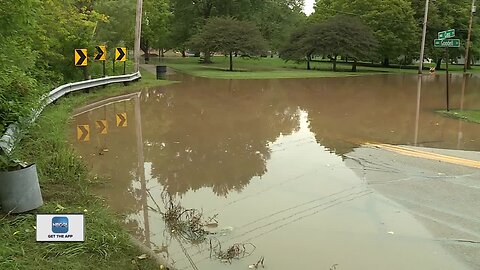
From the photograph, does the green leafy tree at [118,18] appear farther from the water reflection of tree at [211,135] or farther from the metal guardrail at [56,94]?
the water reflection of tree at [211,135]

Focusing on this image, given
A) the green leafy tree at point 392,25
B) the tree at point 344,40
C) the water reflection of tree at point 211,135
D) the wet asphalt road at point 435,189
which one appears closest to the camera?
the wet asphalt road at point 435,189

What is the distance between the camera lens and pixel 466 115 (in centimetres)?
1670

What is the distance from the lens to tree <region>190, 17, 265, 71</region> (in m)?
41.5

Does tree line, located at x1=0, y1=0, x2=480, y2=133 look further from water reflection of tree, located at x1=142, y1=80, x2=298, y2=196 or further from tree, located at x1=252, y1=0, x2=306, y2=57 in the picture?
water reflection of tree, located at x1=142, y1=80, x2=298, y2=196

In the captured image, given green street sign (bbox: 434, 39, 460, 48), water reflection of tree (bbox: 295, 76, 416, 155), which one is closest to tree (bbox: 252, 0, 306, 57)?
water reflection of tree (bbox: 295, 76, 416, 155)

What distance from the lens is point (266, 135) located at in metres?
12.6

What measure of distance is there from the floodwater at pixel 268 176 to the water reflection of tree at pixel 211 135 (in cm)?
3

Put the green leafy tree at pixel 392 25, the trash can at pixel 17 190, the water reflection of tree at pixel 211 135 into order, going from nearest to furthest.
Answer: the trash can at pixel 17 190 → the water reflection of tree at pixel 211 135 → the green leafy tree at pixel 392 25

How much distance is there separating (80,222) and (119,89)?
60.5ft

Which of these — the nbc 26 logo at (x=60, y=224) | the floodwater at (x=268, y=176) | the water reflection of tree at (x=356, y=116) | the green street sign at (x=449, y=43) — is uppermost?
the green street sign at (x=449, y=43)

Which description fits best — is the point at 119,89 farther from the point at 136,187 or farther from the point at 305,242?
the point at 305,242

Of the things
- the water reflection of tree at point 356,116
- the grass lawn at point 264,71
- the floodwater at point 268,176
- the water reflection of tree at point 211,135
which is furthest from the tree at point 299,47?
the floodwater at point 268,176

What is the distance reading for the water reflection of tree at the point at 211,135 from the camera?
849 cm

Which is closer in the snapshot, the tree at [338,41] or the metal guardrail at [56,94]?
the metal guardrail at [56,94]
